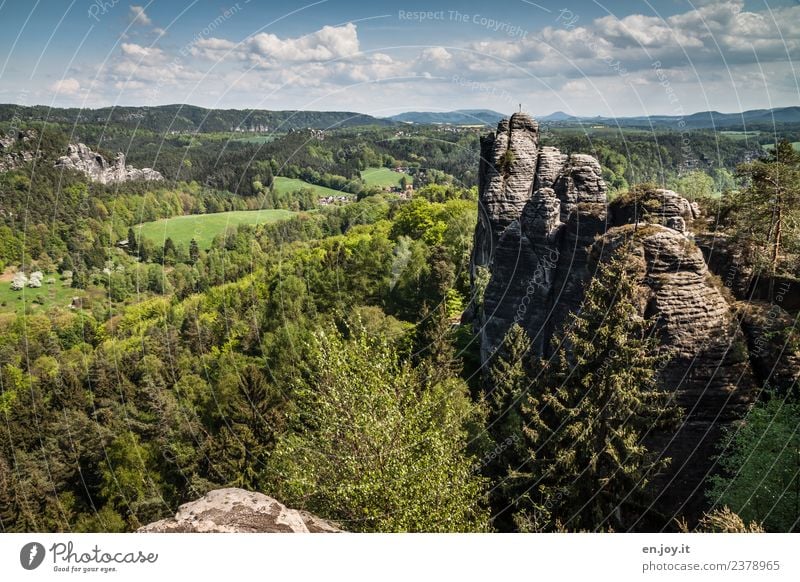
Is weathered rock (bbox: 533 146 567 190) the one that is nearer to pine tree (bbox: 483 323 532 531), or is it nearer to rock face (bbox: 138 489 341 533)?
pine tree (bbox: 483 323 532 531)

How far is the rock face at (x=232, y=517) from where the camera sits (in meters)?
13.0

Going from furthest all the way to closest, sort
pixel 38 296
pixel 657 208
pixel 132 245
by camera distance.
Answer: pixel 132 245 → pixel 38 296 → pixel 657 208

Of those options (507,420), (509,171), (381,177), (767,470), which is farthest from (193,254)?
(767,470)

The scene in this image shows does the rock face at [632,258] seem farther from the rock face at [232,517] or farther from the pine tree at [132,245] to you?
the pine tree at [132,245]

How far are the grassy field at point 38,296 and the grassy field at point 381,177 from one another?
89.0 m

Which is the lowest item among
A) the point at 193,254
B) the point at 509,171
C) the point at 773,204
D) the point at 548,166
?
the point at 193,254

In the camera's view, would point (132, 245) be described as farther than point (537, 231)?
Yes

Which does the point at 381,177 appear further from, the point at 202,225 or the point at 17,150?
the point at 17,150

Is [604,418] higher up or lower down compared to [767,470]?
higher up

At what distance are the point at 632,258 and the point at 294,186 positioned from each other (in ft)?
580

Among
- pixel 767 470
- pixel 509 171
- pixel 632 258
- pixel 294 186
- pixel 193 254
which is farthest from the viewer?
pixel 294 186

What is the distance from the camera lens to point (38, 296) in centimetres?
15225

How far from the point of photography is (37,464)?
48.5m

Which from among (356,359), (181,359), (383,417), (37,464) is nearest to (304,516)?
(383,417)
